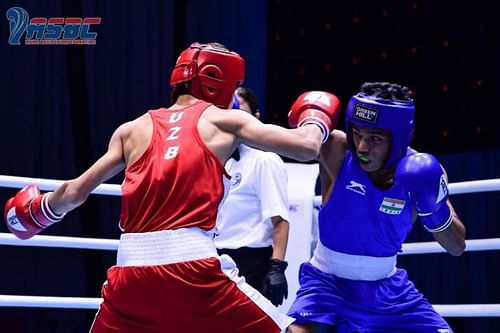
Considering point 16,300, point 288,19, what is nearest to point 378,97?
point 16,300

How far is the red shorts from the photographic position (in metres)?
2.05

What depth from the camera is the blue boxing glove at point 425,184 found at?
2.49 meters

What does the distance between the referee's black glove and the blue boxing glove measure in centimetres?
67

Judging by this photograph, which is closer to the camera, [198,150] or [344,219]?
[198,150]

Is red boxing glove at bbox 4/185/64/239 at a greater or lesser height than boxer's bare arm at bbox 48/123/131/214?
lesser

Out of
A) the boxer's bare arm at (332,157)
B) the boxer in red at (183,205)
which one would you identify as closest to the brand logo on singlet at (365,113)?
the boxer's bare arm at (332,157)

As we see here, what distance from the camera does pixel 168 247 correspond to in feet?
6.89

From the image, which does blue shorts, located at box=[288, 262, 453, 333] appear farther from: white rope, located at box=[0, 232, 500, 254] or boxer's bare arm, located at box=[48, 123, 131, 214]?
boxer's bare arm, located at box=[48, 123, 131, 214]

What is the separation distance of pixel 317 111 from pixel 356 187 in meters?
0.33

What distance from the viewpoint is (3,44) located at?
5047mm

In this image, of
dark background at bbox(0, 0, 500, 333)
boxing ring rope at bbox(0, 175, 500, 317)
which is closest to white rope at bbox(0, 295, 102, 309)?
boxing ring rope at bbox(0, 175, 500, 317)

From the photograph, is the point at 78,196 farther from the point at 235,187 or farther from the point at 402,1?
the point at 402,1

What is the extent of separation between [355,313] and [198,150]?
85cm

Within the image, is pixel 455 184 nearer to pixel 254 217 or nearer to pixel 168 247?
pixel 254 217
